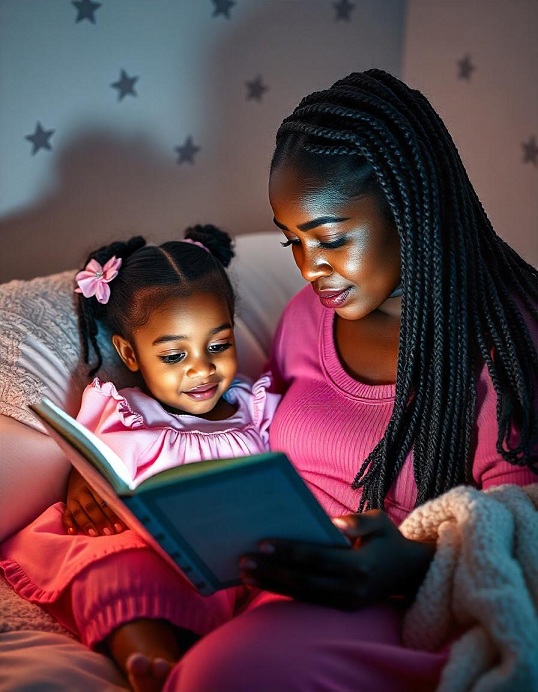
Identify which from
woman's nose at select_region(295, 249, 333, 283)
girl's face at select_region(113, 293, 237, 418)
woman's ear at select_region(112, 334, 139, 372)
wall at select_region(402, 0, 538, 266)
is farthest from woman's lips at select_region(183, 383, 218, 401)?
wall at select_region(402, 0, 538, 266)

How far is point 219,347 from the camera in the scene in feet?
4.59

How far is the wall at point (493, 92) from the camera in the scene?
166 centimetres

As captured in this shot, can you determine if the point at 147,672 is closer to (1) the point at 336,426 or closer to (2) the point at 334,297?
(1) the point at 336,426

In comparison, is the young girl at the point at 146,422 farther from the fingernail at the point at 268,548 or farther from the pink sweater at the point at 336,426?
the fingernail at the point at 268,548

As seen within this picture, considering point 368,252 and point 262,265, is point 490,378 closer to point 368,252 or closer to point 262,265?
point 368,252

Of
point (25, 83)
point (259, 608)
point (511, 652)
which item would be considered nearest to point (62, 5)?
point (25, 83)

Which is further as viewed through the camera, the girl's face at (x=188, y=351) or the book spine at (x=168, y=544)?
the girl's face at (x=188, y=351)

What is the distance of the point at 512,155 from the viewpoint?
172 centimetres

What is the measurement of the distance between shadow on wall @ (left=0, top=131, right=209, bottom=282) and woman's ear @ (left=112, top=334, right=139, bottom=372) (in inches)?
15.9

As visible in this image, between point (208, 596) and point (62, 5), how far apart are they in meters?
1.22

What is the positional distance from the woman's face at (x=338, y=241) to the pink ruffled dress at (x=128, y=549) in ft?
1.12

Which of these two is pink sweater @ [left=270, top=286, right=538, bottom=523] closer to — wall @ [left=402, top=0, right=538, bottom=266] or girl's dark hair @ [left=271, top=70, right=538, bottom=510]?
girl's dark hair @ [left=271, top=70, right=538, bottom=510]

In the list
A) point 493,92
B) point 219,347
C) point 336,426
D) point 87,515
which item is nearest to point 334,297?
point 336,426

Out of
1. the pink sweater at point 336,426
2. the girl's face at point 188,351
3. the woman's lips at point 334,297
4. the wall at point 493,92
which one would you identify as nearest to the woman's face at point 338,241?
the woman's lips at point 334,297
